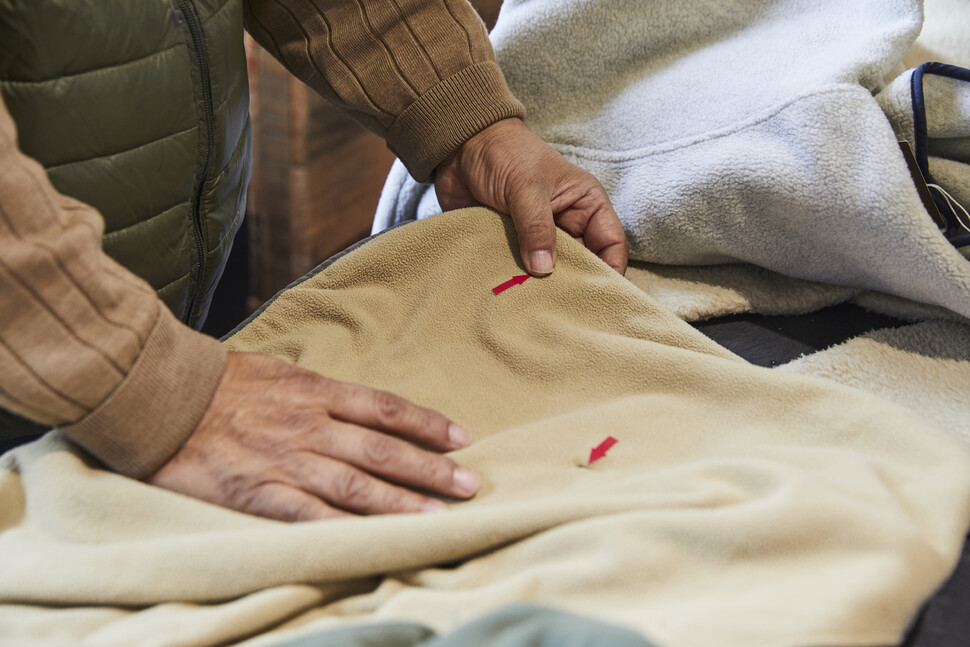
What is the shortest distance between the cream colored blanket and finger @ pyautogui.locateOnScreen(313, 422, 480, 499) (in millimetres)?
17

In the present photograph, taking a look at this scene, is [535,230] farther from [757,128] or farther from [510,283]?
[757,128]

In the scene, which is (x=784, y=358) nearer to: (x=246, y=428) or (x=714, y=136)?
(x=714, y=136)

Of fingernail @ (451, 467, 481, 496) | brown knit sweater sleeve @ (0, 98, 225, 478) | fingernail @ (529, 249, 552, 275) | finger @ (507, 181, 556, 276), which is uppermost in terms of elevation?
brown knit sweater sleeve @ (0, 98, 225, 478)

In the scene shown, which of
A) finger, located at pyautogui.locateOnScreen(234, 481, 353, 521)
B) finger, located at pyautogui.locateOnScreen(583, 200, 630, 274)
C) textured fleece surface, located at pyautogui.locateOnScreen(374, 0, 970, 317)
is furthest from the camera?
finger, located at pyautogui.locateOnScreen(583, 200, 630, 274)

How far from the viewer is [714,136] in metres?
0.66

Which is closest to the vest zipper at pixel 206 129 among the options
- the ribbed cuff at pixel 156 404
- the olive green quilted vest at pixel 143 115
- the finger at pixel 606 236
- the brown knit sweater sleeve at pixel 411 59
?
the olive green quilted vest at pixel 143 115

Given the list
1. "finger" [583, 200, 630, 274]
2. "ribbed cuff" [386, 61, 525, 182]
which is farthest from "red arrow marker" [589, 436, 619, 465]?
"ribbed cuff" [386, 61, 525, 182]

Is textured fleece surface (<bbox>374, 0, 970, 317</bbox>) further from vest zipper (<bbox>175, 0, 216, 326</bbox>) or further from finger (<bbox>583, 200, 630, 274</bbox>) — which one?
vest zipper (<bbox>175, 0, 216, 326</bbox>)

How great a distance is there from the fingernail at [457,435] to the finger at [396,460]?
0.02 meters

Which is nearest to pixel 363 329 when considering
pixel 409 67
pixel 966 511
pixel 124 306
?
pixel 124 306

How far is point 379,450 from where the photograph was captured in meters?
0.47

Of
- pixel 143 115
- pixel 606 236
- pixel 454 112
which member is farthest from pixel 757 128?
pixel 143 115

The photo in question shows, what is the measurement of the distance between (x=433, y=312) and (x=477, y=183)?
0.18 meters

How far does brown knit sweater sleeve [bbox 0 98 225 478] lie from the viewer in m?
0.42
